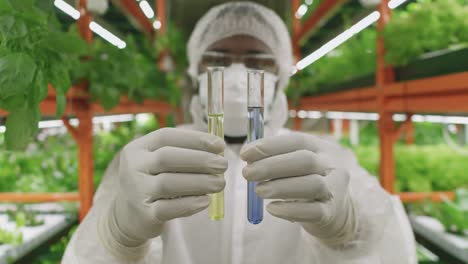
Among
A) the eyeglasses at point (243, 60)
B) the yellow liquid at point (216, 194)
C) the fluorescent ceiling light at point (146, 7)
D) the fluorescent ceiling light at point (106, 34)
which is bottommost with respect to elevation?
the yellow liquid at point (216, 194)

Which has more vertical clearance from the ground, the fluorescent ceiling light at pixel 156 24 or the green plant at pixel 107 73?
the fluorescent ceiling light at pixel 156 24

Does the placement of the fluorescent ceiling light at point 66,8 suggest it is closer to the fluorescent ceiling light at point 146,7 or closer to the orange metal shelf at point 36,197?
the orange metal shelf at point 36,197

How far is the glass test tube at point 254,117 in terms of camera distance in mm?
772

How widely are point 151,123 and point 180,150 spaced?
15.9 feet

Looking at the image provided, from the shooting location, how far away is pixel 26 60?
77 cm

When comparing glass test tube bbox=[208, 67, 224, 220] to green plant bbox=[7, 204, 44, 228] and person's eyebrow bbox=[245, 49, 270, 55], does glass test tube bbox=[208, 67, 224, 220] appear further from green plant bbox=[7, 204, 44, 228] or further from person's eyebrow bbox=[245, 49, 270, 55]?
green plant bbox=[7, 204, 44, 228]

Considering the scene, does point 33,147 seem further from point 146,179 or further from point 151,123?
point 151,123

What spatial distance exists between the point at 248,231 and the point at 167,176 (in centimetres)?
54

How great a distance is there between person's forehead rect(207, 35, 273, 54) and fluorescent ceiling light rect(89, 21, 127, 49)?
0.72m

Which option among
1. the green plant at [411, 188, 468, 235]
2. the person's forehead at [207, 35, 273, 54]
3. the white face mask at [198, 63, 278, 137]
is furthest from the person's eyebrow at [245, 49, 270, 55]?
the green plant at [411, 188, 468, 235]

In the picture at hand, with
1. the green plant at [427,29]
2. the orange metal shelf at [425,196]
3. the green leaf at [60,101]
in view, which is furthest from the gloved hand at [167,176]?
the orange metal shelf at [425,196]

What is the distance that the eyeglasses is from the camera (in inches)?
57.1

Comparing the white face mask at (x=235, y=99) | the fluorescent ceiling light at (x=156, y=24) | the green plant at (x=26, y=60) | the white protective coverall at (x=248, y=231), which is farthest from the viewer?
the fluorescent ceiling light at (x=156, y=24)

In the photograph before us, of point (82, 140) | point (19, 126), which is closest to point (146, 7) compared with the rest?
point (82, 140)
